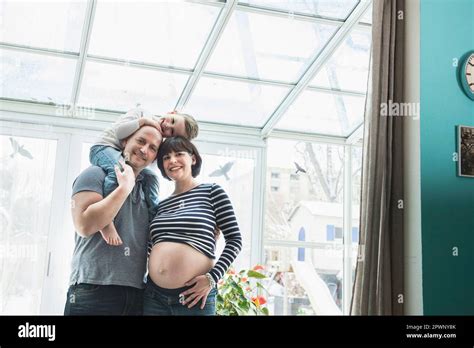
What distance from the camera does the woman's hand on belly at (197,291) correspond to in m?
2.28

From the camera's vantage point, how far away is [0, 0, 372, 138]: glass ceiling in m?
2.73

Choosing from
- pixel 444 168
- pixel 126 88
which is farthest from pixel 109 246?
pixel 444 168

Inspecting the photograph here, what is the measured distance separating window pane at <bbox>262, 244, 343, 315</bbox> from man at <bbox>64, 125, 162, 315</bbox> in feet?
5.03

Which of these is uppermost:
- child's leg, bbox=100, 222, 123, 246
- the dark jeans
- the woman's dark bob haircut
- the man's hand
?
the woman's dark bob haircut

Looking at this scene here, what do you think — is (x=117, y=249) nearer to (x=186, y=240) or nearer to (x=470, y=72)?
(x=186, y=240)

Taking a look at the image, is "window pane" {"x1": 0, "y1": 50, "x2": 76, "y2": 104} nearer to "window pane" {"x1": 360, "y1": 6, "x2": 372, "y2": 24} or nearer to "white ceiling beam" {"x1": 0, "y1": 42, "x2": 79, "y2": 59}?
"white ceiling beam" {"x1": 0, "y1": 42, "x2": 79, "y2": 59}

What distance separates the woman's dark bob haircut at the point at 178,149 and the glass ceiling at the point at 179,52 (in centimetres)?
42

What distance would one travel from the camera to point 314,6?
2871 millimetres

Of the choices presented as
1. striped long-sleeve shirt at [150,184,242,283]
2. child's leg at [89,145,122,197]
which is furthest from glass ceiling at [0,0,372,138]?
striped long-sleeve shirt at [150,184,242,283]

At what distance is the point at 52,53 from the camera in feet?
9.15

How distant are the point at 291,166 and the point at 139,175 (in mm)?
1712

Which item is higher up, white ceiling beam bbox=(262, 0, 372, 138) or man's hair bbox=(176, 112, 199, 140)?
white ceiling beam bbox=(262, 0, 372, 138)

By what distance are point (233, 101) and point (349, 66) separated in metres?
0.83


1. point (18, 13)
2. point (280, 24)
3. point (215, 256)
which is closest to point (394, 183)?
point (215, 256)
